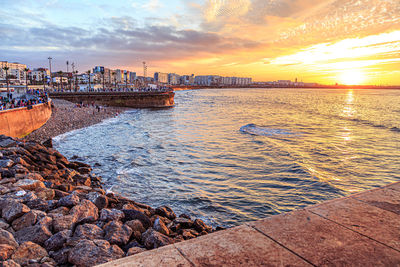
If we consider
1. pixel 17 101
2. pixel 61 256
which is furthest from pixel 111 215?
pixel 17 101

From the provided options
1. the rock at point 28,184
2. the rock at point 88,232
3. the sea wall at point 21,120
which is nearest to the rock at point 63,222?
the rock at point 88,232

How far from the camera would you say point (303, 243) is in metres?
2.75

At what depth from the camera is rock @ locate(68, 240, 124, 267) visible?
136 inches

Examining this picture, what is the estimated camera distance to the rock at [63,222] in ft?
14.3

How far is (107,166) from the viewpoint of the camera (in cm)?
1304

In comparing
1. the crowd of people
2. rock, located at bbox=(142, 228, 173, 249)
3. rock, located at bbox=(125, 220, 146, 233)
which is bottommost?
rock, located at bbox=(125, 220, 146, 233)

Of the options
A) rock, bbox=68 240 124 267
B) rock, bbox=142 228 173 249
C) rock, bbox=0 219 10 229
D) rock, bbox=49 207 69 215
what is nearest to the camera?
rock, bbox=68 240 124 267

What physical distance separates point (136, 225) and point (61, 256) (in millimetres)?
1521

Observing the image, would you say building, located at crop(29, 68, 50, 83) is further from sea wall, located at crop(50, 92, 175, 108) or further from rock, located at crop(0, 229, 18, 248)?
rock, located at crop(0, 229, 18, 248)

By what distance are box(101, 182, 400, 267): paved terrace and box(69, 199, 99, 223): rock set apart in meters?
2.79

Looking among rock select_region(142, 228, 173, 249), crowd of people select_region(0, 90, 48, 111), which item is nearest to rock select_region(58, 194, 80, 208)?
rock select_region(142, 228, 173, 249)

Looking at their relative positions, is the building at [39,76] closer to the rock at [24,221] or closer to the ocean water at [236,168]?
the ocean water at [236,168]

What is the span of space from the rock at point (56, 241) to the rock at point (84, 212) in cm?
73

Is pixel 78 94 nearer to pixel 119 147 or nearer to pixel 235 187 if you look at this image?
pixel 119 147
